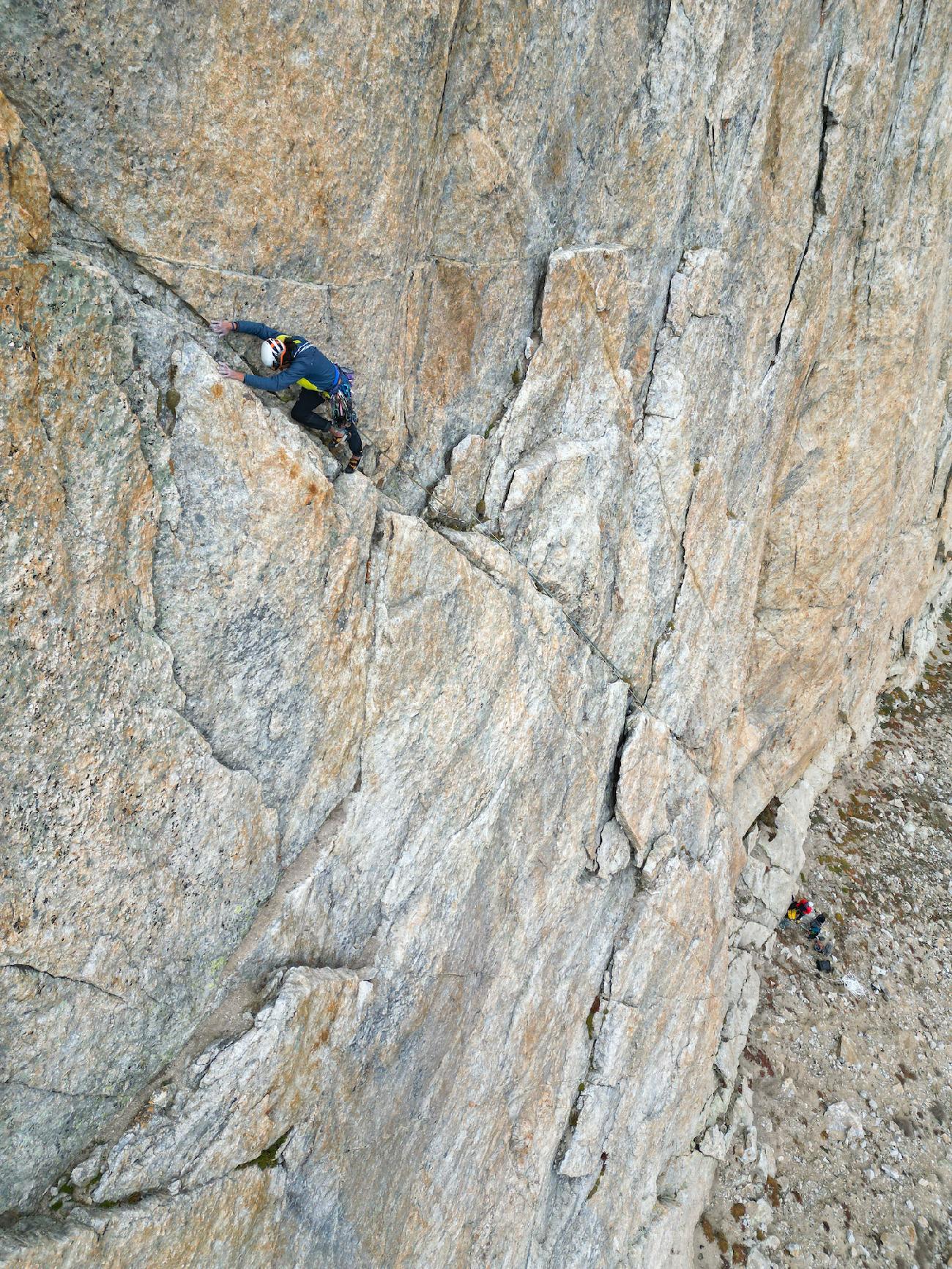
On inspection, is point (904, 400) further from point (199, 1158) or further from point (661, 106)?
point (199, 1158)

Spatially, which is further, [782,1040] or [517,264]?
[782,1040]

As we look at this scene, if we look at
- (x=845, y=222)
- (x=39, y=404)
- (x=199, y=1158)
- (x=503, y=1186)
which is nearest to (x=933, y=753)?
(x=845, y=222)

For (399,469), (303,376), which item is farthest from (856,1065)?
(303,376)

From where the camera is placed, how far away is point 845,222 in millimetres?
20766

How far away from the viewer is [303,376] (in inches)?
377

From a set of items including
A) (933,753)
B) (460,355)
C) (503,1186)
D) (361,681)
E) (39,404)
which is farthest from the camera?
(933,753)

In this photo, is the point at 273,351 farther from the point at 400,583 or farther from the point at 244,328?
the point at 400,583

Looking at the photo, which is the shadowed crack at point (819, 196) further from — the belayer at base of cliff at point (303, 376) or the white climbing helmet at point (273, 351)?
the white climbing helmet at point (273, 351)

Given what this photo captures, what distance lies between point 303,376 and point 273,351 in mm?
488

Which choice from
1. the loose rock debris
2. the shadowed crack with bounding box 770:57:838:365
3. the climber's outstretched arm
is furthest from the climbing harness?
the loose rock debris

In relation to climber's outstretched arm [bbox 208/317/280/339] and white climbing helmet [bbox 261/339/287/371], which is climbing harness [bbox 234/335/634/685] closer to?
white climbing helmet [bbox 261/339/287/371]

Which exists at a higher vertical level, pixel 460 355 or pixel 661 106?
pixel 661 106

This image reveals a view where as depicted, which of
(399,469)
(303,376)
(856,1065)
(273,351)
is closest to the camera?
(273,351)

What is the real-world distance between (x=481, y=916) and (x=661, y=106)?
16280mm
